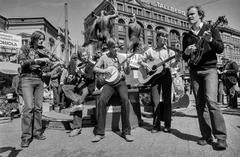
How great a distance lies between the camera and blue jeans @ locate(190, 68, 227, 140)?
278 cm

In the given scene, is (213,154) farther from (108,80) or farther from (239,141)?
(108,80)

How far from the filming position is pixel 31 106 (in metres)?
3.67

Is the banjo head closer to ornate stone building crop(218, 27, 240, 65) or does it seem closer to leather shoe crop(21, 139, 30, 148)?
leather shoe crop(21, 139, 30, 148)

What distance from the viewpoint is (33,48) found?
3973mm

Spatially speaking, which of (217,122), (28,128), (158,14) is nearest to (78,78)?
(28,128)

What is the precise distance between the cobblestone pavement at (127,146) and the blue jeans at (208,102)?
10.9 inches

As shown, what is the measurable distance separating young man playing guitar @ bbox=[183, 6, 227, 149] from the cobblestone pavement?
0.91 feet

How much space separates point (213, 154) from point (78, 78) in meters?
3.18

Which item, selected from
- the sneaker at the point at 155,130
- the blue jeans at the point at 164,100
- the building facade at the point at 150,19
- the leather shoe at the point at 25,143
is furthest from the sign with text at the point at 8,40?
the building facade at the point at 150,19

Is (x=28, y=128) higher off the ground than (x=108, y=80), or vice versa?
(x=108, y=80)

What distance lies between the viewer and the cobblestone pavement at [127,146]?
8.79ft

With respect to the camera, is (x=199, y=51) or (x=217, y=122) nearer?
(x=217, y=122)

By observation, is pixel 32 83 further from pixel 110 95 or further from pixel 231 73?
pixel 231 73

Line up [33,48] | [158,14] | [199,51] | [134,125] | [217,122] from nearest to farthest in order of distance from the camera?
[217,122] → [199,51] → [33,48] → [134,125] → [158,14]
